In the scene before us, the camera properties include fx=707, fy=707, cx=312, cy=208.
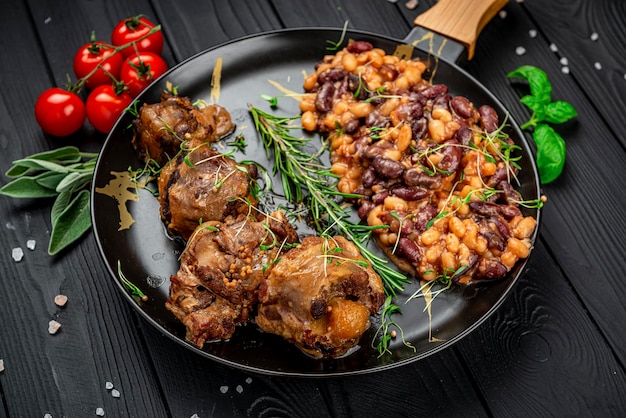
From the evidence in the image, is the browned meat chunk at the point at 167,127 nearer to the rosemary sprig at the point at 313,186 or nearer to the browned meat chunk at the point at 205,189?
the browned meat chunk at the point at 205,189

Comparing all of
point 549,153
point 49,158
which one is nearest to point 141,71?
point 49,158

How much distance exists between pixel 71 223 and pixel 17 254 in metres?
0.37

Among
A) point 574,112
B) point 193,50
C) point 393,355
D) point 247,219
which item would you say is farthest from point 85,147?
point 574,112

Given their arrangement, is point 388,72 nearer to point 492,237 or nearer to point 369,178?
point 369,178

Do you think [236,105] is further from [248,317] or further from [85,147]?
[248,317]

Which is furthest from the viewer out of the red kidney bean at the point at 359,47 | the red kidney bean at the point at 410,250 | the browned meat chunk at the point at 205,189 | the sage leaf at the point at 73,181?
the red kidney bean at the point at 359,47

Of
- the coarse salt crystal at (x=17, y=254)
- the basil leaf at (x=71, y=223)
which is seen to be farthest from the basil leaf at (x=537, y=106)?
the coarse salt crystal at (x=17, y=254)

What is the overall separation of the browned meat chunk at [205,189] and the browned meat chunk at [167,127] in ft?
0.68

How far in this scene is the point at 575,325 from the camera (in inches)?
155

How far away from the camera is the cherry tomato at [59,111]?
4.18 m

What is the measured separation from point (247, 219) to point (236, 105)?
1.07 metres

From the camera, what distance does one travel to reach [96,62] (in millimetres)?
4383

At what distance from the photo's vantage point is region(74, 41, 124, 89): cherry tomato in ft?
14.4

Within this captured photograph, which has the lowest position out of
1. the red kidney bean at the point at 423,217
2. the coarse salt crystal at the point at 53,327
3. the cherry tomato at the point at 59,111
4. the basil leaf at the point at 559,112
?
the red kidney bean at the point at 423,217
